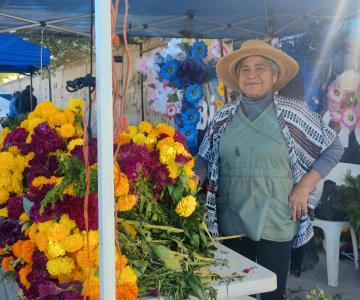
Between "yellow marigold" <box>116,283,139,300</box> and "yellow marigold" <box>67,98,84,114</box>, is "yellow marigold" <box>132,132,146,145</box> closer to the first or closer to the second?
"yellow marigold" <box>67,98,84,114</box>

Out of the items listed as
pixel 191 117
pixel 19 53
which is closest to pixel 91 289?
pixel 191 117

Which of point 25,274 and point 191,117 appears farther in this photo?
point 191,117

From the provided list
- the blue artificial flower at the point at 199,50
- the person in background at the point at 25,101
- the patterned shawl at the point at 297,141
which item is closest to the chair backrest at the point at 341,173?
the blue artificial flower at the point at 199,50

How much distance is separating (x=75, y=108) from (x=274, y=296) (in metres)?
1.23

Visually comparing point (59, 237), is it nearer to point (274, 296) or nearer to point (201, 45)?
point (274, 296)

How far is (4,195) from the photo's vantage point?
1.67 metres

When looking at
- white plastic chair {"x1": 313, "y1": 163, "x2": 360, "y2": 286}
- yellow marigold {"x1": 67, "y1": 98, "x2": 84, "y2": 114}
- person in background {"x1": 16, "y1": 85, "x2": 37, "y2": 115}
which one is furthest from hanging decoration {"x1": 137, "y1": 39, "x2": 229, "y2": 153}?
person in background {"x1": 16, "y1": 85, "x2": 37, "y2": 115}

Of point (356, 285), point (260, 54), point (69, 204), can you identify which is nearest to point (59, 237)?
point (69, 204)

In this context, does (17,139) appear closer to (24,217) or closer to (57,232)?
(24,217)

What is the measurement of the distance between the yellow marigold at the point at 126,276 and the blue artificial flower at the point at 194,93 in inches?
122

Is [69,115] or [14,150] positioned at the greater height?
[69,115]

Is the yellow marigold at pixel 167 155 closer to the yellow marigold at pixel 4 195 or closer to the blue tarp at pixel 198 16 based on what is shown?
the yellow marigold at pixel 4 195

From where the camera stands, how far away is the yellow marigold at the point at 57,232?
128cm

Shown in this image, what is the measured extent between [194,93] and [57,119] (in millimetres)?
2613
